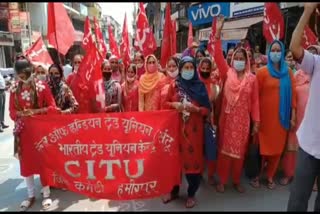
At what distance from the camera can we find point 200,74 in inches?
140

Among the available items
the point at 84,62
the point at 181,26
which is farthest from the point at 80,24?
the point at 84,62

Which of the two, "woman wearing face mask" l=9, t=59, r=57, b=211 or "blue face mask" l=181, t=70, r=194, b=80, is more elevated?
"blue face mask" l=181, t=70, r=194, b=80

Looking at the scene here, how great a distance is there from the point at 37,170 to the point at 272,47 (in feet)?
9.13

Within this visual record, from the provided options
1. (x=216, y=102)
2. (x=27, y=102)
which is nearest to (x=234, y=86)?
(x=216, y=102)

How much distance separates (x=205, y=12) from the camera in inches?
468

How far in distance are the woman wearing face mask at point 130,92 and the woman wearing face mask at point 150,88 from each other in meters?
0.17

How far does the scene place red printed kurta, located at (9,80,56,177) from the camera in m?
3.23

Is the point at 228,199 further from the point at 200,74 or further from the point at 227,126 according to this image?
the point at 200,74

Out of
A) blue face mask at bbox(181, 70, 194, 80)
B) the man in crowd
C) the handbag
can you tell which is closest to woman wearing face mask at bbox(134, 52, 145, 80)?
blue face mask at bbox(181, 70, 194, 80)

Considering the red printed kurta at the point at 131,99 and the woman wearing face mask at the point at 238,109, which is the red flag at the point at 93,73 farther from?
the woman wearing face mask at the point at 238,109

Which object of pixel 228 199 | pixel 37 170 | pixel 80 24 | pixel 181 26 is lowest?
pixel 228 199

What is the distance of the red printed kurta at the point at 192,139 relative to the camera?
317cm

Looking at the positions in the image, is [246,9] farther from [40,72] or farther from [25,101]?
[25,101]

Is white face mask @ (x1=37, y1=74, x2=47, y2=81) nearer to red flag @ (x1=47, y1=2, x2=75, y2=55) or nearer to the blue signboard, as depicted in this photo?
red flag @ (x1=47, y1=2, x2=75, y2=55)
